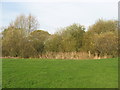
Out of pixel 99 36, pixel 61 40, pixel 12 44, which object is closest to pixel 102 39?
pixel 99 36

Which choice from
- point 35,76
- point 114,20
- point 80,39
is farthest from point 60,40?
point 35,76

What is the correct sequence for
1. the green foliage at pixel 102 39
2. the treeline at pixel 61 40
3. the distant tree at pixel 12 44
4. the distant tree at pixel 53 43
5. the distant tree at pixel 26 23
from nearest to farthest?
the green foliage at pixel 102 39
the treeline at pixel 61 40
the distant tree at pixel 12 44
the distant tree at pixel 53 43
the distant tree at pixel 26 23

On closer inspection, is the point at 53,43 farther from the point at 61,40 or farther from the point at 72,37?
the point at 72,37

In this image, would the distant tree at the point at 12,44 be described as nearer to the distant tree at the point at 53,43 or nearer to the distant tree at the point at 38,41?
the distant tree at the point at 38,41

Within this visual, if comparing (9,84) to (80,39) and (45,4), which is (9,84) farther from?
(80,39)

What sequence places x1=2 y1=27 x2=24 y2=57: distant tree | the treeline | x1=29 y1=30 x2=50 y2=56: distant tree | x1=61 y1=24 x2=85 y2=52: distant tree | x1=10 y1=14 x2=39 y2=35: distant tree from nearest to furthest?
the treeline
x1=2 y1=27 x2=24 y2=57: distant tree
x1=29 y1=30 x2=50 y2=56: distant tree
x1=61 y1=24 x2=85 y2=52: distant tree
x1=10 y1=14 x2=39 y2=35: distant tree

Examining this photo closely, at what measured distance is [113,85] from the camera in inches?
165

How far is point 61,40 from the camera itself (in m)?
17.5

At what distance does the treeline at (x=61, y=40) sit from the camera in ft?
48.7

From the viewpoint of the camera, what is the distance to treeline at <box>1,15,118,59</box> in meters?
14.8

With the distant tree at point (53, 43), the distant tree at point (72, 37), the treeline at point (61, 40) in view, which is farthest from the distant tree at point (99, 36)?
the distant tree at point (53, 43)

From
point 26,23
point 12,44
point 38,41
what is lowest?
point 12,44

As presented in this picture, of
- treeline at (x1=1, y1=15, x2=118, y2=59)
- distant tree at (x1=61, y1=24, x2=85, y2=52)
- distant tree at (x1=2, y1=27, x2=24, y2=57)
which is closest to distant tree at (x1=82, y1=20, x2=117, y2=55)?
treeline at (x1=1, y1=15, x2=118, y2=59)

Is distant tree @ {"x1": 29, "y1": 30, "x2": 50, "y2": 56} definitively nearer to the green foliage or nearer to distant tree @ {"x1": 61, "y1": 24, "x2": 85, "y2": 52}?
distant tree @ {"x1": 61, "y1": 24, "x2": 85, "y2": 52}
